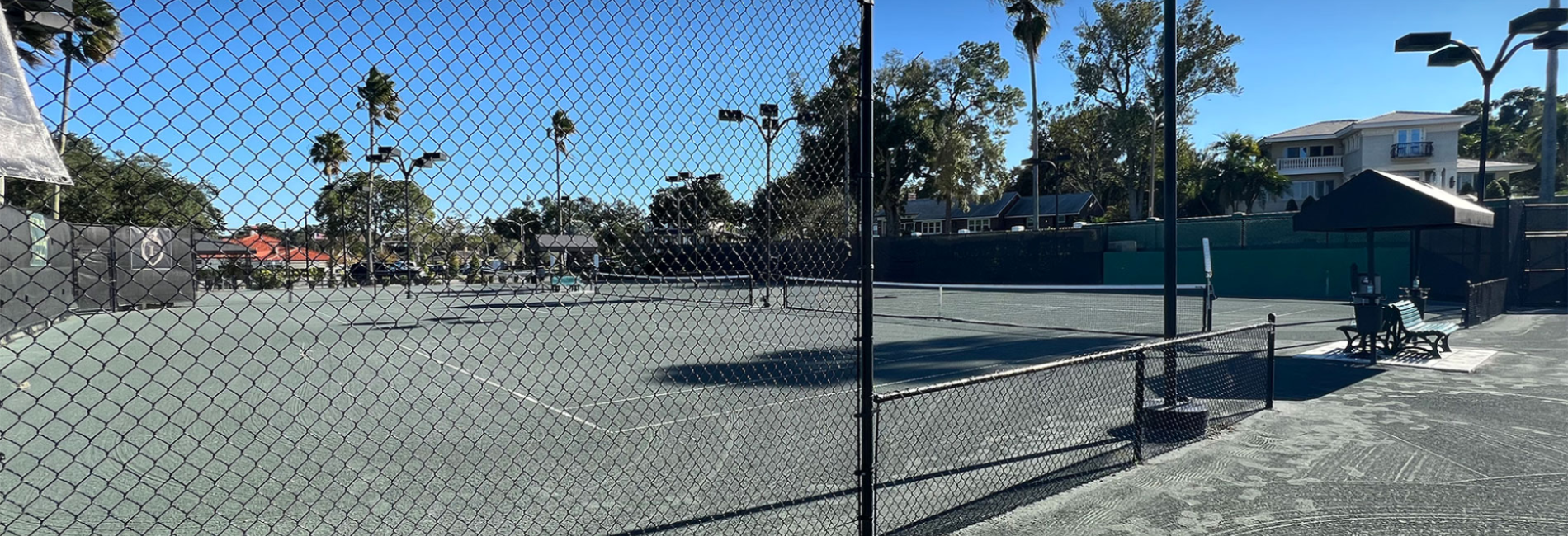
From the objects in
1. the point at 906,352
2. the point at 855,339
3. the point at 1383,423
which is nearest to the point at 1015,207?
the point at 906,352

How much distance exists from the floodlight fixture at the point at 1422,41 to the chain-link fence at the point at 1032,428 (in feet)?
32.0

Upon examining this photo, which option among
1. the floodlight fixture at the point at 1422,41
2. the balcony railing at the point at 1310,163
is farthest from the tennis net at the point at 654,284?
the balcony railing at the point at 1310,163

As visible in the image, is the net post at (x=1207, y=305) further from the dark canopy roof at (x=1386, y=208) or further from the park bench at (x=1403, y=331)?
the park bench at (x=1403, y=331)

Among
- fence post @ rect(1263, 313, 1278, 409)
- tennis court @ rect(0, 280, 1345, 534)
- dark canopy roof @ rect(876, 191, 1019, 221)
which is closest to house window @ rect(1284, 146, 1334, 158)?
dark canopy roof @ rect(876, 191, 1019, 221)

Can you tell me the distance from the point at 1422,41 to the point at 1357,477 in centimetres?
1372

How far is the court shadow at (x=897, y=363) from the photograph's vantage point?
1038 cm

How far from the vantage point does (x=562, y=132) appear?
333cm

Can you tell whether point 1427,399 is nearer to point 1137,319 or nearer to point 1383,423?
point 1383,423

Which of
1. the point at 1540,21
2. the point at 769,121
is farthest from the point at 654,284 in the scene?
the point at 1540,21

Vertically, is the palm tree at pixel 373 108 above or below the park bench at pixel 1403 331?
above

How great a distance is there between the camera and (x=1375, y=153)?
45406 millimetres

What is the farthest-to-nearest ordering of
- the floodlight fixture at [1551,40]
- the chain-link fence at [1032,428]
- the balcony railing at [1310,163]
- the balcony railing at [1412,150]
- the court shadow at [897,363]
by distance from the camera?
the balcony railing at [1310,163] → the balcony railing at [1412,150] → the floodlight fixture at [1551,40] → the court shadow at [897,363] → the chain-link fence at [1032,428]

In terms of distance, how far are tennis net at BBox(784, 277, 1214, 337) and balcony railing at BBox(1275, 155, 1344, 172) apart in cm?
2607

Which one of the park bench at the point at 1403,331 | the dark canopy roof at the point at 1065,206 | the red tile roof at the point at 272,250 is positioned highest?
the dark canopy roof at the point at 1065,206
